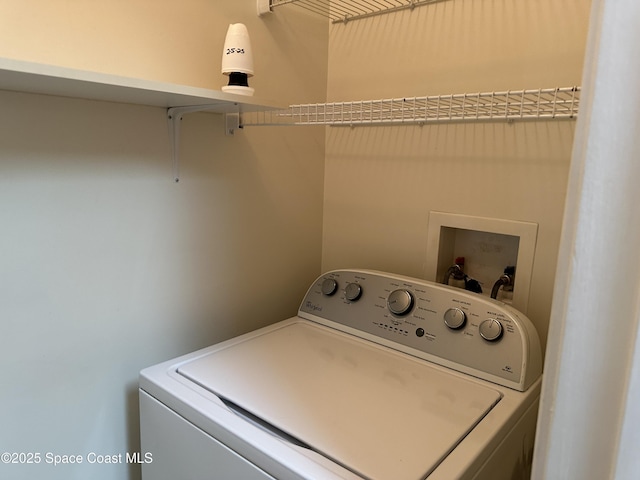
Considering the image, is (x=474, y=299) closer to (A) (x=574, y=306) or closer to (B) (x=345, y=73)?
(A) (x=574, y=306)

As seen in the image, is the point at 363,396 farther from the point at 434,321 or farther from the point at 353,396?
the point at 434,321

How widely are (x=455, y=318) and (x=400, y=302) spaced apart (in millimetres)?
174

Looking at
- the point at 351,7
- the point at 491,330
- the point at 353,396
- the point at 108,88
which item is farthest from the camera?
the point at 351,7

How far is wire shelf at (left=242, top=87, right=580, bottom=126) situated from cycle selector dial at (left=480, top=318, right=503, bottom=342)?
53 centimetres

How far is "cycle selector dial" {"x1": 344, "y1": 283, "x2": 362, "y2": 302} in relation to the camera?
1417mm

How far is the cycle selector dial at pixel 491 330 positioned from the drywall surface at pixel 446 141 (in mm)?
249

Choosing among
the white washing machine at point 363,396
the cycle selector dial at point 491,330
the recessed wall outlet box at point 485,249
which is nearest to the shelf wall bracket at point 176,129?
the white washing machine at point 363,396

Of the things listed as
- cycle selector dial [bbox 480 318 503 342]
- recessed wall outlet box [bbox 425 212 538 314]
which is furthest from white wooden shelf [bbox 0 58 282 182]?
cycle selector dial [bbox 480 318 503 342]

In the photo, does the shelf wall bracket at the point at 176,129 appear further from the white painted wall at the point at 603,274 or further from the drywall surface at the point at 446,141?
the white painted wall at the point at 603,274

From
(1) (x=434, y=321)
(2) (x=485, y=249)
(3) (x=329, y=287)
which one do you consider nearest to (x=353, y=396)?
(1) (x=434, y=321)

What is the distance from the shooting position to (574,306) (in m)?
0.43

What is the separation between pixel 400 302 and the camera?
51.9 inches

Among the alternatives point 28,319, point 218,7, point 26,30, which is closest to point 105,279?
point 28,319

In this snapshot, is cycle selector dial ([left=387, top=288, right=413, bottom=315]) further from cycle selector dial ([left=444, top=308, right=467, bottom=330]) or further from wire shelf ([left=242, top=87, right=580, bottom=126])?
wire shelf ([left=242, top=87, right=580, bottom=126])
